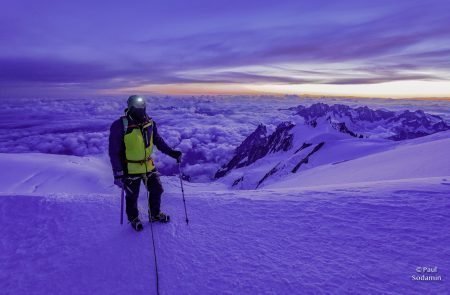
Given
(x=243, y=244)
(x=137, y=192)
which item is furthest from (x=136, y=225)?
(x=243, y=244)

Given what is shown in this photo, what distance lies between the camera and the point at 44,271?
5.21m

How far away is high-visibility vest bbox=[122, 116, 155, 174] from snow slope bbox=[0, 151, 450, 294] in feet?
4.33

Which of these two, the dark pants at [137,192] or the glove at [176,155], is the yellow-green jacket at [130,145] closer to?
the dark pants at [137,192]

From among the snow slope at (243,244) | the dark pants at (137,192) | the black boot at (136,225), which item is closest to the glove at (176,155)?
the dark pants at (137,192)

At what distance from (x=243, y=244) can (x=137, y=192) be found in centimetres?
259

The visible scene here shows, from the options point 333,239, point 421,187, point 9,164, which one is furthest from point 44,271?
point 9,164

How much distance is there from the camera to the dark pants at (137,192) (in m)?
6.59

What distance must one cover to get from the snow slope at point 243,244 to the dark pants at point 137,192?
414 mm

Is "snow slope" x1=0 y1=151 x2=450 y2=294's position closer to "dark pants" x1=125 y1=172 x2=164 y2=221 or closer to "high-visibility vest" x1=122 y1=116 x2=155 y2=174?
"dark pants" x1=125 y1=172 x2=164 y2=221

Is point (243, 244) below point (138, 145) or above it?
below

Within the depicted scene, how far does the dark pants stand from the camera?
21.6ft

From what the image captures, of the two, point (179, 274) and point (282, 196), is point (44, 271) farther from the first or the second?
point (282, 196)

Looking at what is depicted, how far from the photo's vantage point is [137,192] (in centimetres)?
672

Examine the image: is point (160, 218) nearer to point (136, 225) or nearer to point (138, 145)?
point (136, 225)
